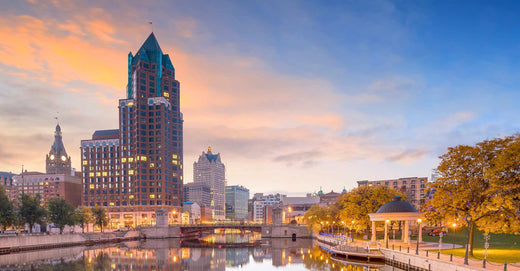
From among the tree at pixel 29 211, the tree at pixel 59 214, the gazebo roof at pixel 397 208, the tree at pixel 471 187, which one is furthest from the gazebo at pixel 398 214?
the tree at pixel 59 214

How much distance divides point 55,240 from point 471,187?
10610 centimetres

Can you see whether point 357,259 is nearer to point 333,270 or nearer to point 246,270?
point 333,270

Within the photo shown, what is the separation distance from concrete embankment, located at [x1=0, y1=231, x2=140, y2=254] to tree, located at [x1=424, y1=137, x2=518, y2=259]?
9166 centimetres

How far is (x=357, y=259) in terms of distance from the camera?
69.6 m

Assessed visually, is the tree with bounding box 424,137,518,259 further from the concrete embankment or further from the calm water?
the concrete embankment

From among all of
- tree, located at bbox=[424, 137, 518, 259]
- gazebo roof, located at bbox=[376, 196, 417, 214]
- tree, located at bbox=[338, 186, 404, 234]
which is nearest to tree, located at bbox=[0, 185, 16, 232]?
tree, located at bbox=[338, 186, 404, 234]

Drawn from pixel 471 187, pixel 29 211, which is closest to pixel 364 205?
pixel 471 187

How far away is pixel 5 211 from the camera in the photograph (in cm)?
10350

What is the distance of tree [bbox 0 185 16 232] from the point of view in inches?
3986

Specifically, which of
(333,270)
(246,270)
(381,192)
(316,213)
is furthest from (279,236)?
(333,270)

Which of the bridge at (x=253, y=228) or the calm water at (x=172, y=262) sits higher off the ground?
the calm water at (x=172, y=262)

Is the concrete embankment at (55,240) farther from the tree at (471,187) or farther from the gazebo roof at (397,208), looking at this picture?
the tree at (471,187)

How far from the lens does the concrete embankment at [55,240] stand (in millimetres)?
94812

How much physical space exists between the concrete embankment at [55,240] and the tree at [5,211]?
7337mm
